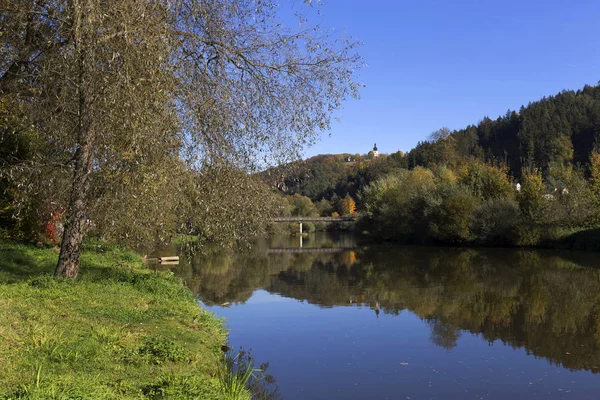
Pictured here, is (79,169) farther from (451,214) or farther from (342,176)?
(342,176)

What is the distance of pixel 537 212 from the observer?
43.4 metres

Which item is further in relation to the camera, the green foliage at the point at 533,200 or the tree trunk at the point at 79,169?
the green foliage at the point at 533,200

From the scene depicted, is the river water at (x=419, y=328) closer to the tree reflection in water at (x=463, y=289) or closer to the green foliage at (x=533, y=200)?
the tree reflection in water at (x=463, y=289)

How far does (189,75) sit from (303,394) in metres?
6.22

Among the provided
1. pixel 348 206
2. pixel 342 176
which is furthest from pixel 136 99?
pixel 342 176

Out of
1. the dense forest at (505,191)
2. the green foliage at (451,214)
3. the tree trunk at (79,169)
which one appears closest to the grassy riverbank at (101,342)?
the tree trunk at (79,169)

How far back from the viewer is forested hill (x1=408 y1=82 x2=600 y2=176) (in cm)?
9574

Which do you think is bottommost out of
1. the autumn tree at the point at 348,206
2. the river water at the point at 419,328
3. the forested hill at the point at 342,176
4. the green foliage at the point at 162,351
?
the river water at the point at 419,328

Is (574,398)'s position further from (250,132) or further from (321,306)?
(321,306)

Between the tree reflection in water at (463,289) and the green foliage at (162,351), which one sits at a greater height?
the green foliage at (162,351)

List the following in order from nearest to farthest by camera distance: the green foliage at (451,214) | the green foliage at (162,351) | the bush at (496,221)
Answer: the green foliage at (162,351) < the bush at (496,221) < the green foliage at (451,214)

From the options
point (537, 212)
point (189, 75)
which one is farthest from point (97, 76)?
point (537, 212)

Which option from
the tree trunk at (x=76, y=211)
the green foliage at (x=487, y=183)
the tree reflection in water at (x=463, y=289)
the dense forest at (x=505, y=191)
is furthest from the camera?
the green foliage at (x=487, y=183)

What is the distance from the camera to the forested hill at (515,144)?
315ft
